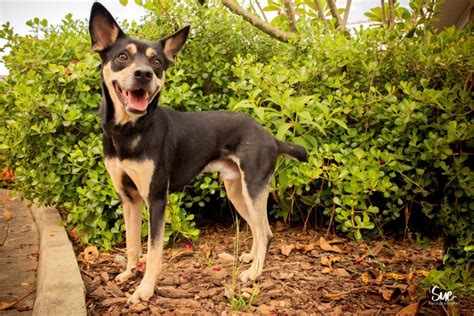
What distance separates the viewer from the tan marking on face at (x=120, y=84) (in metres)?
2.86

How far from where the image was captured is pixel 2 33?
489 cm

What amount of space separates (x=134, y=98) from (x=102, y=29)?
0.61 metres

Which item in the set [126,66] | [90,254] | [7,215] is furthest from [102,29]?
[7,215]

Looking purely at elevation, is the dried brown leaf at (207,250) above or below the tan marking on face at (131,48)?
below

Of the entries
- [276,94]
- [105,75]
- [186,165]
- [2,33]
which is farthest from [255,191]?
[2,33]

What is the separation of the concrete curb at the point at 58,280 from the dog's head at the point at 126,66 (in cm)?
123

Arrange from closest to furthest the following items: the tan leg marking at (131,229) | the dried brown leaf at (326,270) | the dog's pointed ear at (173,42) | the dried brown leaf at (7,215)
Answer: the dog's pointed ear at (173,42) < the tan leg marking at (131,229) < the dried brown leaf at (326,270) < the dried brown leaf at (7,215)

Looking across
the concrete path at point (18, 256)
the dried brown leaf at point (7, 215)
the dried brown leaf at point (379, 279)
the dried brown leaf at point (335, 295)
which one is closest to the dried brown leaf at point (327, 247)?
the dried brown leaf at point (379, 279)

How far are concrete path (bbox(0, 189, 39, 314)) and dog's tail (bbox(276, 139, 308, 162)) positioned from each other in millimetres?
2337

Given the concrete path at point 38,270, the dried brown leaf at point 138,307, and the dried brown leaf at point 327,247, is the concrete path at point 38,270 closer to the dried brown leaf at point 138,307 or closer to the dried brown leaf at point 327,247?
the dried brown leaf at point 138,307

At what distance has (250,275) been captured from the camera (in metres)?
3.50

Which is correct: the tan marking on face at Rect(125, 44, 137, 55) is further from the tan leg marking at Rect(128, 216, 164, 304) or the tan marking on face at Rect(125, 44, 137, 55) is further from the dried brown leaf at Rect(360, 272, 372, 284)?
the dried brown leaf at Rect(360, 272, 372, 284)

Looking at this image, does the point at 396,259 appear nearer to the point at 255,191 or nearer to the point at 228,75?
the point at 255,191

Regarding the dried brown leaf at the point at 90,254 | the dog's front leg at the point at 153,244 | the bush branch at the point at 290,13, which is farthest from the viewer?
the bush branch at the point at 290,13
